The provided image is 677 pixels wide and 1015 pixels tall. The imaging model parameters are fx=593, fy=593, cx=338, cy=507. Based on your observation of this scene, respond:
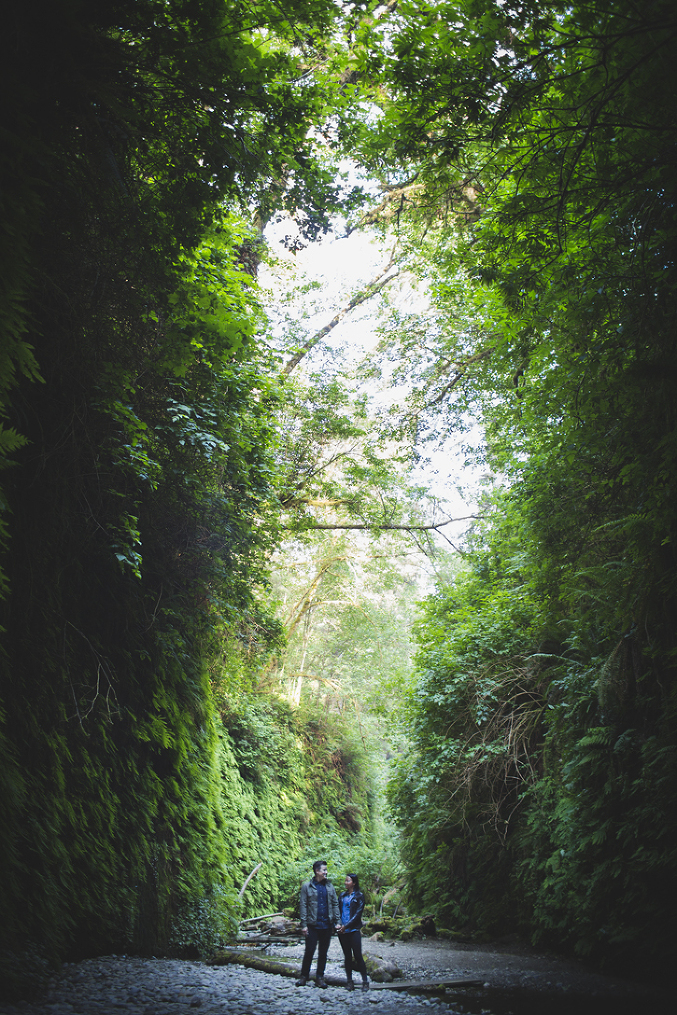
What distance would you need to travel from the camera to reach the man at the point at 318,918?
685cm

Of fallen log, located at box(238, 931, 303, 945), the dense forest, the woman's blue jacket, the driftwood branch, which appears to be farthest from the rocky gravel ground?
the driftwood branch

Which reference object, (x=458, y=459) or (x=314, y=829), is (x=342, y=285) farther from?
(x=314, y=829)

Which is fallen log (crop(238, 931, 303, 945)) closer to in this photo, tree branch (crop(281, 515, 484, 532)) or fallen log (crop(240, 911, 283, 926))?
fallen log (crop(240, 911, 283, 926))

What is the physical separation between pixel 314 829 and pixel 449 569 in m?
8.95

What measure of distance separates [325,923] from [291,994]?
2.94ft

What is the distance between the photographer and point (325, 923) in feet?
22.9

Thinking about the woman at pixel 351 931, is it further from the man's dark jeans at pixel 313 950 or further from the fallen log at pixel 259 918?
the fallen log at pixel 259 918

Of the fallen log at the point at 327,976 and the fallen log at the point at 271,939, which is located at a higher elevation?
the fallen log at the point at 327,976

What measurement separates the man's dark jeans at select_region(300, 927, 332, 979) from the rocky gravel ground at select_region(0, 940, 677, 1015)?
178mm

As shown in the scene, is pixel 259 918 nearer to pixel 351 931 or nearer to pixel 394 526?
pixel 351 931

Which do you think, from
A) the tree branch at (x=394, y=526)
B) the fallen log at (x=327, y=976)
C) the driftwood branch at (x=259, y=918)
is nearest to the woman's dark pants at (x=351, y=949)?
the fallen log at (x=327, y=976)

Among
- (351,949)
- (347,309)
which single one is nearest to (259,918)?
(351,949)

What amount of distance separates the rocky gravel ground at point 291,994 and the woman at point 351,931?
0.21 meters

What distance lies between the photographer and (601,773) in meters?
6.90
